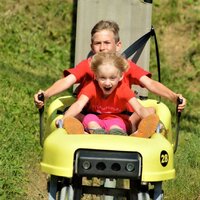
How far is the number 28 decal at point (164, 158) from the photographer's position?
4173mm

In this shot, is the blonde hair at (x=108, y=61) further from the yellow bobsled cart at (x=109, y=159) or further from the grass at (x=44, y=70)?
the grass at (x=44, y=70)

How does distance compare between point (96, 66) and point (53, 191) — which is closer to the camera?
point (53, 191)

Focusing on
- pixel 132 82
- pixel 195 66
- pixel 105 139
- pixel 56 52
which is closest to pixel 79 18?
pixel 56 52

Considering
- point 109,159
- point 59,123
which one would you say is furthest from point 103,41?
point 109,159

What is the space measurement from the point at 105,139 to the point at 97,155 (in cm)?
12

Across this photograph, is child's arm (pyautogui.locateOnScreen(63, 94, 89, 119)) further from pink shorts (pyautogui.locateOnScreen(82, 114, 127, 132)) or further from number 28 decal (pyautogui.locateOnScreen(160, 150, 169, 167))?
number 28 decal (pyautogui.locateOnScreen(160, 150, 169, 167))

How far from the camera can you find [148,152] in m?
4.11

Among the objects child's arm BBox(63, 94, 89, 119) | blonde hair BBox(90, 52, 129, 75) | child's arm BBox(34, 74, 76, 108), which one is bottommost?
child's arm BBox(63, 94, 89, 119)

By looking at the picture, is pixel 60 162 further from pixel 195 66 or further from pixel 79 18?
pixel 195 66

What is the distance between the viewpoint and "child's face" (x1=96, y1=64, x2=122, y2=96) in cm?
468

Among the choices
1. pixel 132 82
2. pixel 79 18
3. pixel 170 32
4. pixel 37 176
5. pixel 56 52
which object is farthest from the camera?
pixel 170 32

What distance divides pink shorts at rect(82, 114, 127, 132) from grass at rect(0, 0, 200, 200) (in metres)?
1.44

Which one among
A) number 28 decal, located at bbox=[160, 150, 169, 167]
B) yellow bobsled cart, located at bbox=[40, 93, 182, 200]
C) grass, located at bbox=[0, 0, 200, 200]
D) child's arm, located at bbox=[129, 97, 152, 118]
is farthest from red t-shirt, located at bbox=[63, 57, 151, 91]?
grass, located at bbox=[0, 0, 200, 200]

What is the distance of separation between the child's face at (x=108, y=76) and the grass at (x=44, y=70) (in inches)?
67.2
